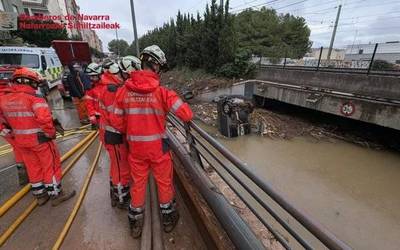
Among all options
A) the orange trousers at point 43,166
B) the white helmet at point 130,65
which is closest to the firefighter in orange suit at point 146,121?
the white helmet at point 130,65

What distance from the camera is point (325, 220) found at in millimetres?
4758

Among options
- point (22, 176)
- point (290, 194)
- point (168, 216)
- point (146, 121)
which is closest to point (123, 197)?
point (168, 216)

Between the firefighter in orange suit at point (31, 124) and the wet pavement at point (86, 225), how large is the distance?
33cm

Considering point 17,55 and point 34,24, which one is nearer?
point 17,55

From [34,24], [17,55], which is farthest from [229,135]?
[34,24]

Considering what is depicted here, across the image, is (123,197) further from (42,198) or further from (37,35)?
(37,35)

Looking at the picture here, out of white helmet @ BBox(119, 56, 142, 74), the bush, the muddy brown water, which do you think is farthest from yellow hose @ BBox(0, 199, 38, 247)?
the bush

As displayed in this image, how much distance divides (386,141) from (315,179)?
462cm

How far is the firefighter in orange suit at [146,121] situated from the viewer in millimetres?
1993

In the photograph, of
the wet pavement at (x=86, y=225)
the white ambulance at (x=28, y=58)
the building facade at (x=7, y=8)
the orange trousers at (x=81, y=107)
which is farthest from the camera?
the building facade at (x=7, y=8)

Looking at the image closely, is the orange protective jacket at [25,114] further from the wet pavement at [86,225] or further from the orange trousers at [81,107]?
the orange trousers at [81,107]

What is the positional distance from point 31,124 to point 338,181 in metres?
7.12

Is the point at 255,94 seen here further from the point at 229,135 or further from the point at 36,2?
the point at 36,2

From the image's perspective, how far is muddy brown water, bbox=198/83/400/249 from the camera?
15.0 ft
